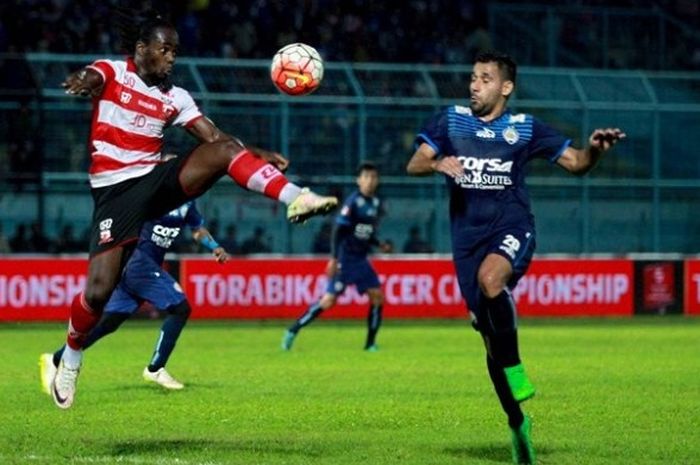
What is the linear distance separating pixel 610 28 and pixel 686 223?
7.15 meters

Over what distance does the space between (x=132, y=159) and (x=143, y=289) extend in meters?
5.52

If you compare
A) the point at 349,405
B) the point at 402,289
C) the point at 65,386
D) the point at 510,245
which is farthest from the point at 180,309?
the point at 402,289

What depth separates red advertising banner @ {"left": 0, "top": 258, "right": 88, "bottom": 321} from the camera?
28.5 metres

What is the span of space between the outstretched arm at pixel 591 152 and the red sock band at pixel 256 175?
1.89 m

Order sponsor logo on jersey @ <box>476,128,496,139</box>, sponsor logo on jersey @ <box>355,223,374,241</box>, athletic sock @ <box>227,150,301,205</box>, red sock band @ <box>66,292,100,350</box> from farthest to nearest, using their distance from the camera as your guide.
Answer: sponsor logo on jersey @ <box>355,223,374,241</box>, red sock band @ <box>66,292,100,350</box>, sponsor logo on jersey @ <box>476,128,496,139</box>, athletic sock @ <box>227,150,301,205</box>

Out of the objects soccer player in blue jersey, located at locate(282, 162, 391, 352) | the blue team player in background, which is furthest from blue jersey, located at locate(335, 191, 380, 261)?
the blue team player in background

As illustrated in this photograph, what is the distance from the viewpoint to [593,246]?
33031mm

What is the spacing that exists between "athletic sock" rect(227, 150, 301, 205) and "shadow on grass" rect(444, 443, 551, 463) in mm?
2058

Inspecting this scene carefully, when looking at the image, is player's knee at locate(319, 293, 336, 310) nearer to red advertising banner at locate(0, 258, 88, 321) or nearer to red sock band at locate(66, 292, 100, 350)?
red advertising banner at locate(0, 258, 88, 321)

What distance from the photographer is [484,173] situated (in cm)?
1059

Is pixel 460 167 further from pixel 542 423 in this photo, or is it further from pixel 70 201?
pixel 70 201

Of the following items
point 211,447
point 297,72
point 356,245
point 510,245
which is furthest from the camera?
point 356,245

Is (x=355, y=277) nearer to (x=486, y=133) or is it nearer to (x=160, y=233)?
(x=160, y=233)

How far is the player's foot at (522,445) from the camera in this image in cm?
1007
